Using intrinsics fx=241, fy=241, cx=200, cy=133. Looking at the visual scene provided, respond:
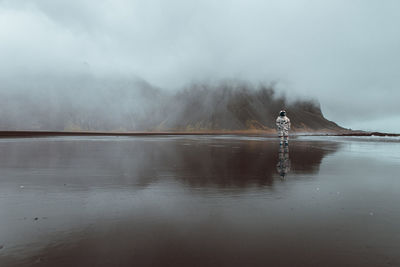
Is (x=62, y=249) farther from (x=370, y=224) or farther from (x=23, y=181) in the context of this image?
(x=23, y=181)

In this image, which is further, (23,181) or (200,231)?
(23,181)

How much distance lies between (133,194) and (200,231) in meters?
4.66

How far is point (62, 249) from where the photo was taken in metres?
5.40

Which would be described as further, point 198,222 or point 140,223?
point 198,222

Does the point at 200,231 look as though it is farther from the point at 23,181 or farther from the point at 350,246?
the point at 23,181

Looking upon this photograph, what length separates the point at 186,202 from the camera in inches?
353

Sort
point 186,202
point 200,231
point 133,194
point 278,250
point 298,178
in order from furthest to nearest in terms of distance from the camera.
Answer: point 298,178, point 133,194, point 186,202, point 200,231, point 278,250

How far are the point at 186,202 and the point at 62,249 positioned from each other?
14.5 ft

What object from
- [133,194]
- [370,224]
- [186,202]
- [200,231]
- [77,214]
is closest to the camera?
[200,231]

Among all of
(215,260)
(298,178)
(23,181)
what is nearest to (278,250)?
(215,260)

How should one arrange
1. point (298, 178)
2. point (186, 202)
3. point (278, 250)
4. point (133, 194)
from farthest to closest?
point (298, 178)
point (133, 194)
point (186, 202)
point (278, 250)

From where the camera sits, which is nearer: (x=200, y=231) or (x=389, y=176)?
(x=200, y=231)

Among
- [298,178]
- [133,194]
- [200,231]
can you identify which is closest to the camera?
[200,231]

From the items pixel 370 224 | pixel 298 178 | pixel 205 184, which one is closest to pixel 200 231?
pixel 370 224
